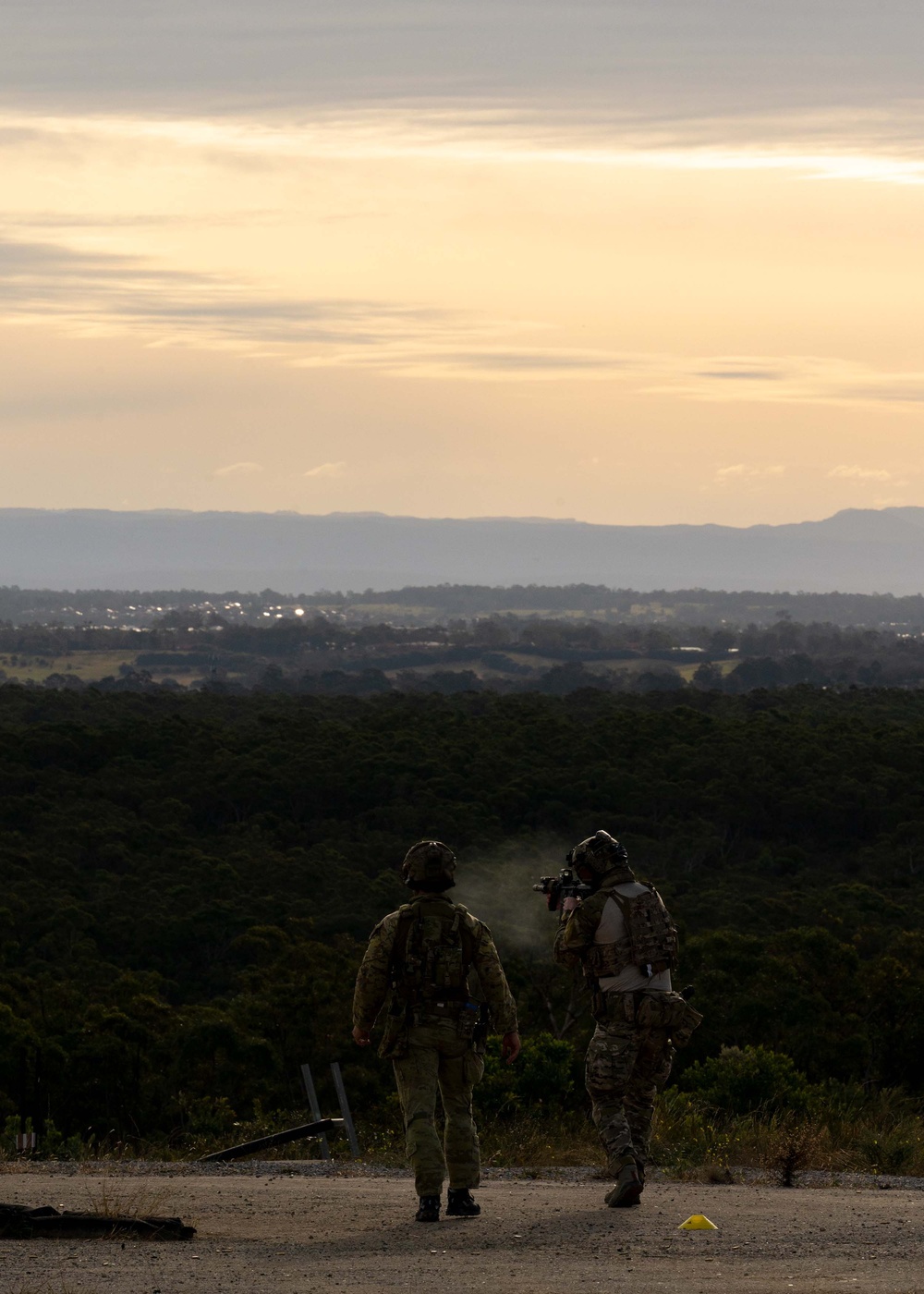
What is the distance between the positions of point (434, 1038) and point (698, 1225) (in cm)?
150

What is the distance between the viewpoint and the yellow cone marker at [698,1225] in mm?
7863

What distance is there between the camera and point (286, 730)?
225 ft

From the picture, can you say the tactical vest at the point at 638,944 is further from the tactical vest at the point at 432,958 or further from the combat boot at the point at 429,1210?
the combat boot at the point at 429,1210

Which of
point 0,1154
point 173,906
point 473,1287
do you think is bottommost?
point 173,906

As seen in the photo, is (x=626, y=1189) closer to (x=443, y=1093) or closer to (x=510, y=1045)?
(x=510, y=1045)

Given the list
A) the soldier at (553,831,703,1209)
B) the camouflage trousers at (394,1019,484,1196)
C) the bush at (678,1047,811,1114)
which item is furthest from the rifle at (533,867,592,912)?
the bush at (678,1047,811,1114)

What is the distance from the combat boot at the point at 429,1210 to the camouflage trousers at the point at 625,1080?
0.96m

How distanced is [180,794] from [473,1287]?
5195cm

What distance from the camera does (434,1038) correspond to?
8.37 metres

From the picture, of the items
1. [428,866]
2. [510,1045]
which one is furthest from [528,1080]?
[428,866]

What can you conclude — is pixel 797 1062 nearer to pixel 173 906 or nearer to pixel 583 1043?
pixel 583 1043

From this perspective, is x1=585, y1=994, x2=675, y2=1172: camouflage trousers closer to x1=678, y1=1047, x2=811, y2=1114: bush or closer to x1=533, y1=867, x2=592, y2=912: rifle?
x1=533, y1=867, x2=592, y2=912: rifle

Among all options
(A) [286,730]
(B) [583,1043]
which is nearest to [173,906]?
(B) [583,1043]

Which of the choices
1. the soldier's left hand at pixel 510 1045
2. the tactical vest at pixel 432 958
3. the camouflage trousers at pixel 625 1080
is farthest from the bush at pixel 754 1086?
the tactical vest at pixel 432 958
